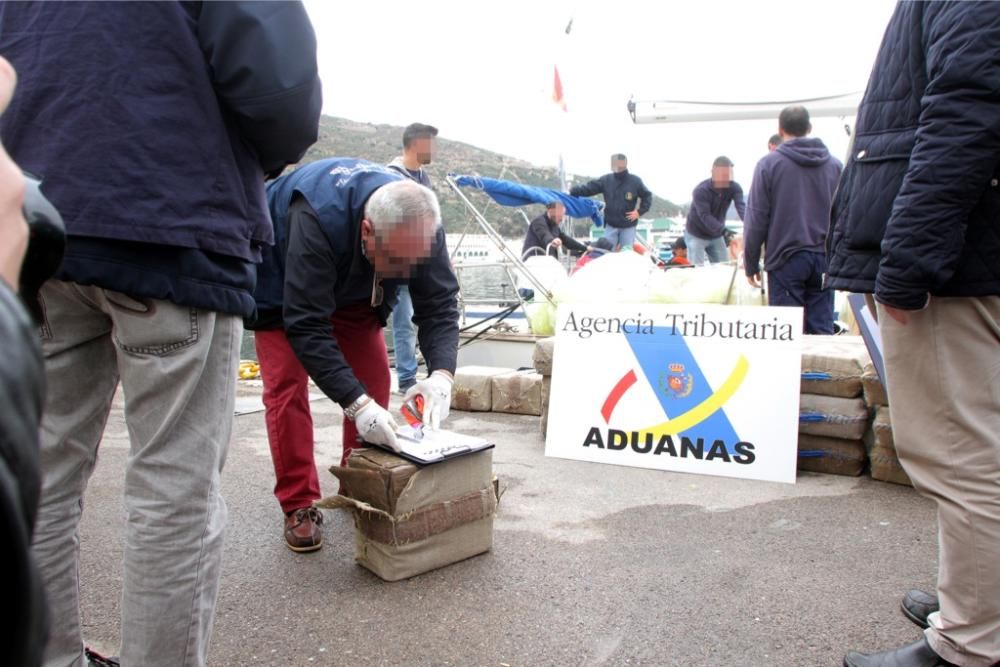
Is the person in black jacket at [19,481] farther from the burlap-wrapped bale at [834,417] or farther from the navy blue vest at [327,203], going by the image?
the burlap-wrapped bale at [834,417]

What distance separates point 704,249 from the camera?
8.05 metres

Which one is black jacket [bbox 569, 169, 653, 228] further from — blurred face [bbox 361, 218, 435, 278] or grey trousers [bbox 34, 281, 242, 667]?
grey trousers [bbox 34, 281, 242, 667]

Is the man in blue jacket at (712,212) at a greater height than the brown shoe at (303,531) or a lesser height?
greater

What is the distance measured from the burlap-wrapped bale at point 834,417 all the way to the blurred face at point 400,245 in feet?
7.54

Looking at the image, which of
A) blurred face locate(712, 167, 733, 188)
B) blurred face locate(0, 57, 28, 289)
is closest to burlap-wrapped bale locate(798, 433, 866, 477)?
A: blurred face locate(0, 57, 28, 289)

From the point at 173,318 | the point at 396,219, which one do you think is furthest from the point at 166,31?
→ the point at 396,219

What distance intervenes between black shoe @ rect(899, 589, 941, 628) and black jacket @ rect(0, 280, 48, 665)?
2.48m

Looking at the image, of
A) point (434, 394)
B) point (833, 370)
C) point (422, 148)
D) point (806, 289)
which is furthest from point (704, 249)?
point (434, 394)

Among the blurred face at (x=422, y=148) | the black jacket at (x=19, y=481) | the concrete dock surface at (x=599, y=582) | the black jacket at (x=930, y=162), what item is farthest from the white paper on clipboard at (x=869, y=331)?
the black jacket at (x=19, y=481)

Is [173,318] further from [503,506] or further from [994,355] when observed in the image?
[503,506]

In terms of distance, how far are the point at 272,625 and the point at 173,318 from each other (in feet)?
4.06

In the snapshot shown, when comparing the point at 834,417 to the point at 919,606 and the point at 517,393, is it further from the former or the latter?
the point at 517,393

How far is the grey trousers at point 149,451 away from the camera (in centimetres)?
156

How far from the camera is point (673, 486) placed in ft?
12.0
